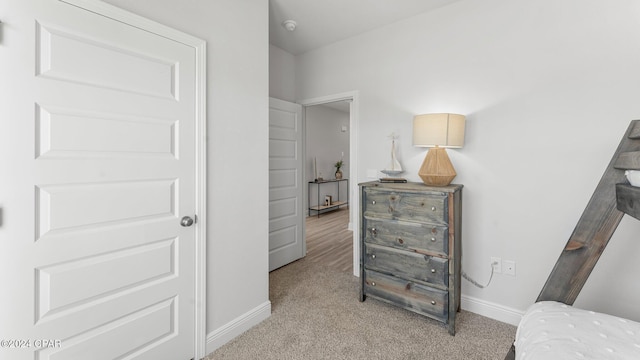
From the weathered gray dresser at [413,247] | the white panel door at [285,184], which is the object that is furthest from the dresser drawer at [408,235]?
the white panel door at [285,184]

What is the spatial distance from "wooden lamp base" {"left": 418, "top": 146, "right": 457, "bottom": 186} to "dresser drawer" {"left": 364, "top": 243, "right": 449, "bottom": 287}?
23.2 inches

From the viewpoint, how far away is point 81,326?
1.31 metres

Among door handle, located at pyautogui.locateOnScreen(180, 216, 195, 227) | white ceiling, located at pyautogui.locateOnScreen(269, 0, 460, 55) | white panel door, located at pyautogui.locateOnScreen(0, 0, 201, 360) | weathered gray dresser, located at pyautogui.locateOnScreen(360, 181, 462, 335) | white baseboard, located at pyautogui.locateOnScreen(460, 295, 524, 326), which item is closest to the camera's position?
white panel door, located at pyautogui.locateOnScreen(0, 0, 201, 360)

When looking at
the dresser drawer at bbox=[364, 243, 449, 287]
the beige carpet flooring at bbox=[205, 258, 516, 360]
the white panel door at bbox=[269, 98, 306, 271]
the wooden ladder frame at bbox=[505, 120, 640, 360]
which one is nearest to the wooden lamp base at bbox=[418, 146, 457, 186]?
the dresser drawer at bbox=[364, 243, 449, 287]

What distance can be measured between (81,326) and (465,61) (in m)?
3.02

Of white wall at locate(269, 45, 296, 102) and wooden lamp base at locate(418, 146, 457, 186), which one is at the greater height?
white wall at locate(269, 45, 296, 102)

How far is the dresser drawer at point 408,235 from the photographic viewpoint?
6.66ft

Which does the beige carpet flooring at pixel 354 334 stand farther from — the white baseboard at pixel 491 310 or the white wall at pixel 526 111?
the white wall at pixel 526 111

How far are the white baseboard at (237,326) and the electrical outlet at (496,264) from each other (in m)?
1.83

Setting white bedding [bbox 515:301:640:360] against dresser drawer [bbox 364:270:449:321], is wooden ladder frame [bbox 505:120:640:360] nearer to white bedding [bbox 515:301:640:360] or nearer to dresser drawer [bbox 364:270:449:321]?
white bedding [bbox 515:301:640:360]

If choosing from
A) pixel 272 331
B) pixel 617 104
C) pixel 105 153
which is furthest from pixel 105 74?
pixel 617 104

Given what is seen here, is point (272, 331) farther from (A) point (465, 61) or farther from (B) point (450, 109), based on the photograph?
(A) point (465, 61)

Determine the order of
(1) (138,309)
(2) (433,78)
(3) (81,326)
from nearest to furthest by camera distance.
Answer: (3) (81,326) → (1) (138,309) → (2) (433,78)

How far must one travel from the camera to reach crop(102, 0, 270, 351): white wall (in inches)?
71.2
